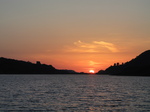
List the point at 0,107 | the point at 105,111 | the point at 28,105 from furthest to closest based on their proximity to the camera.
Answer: the point at 28,105 → the point at 0,107 → the point at 105,111

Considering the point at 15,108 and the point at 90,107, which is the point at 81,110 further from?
the point at 15,108

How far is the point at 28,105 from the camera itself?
4553 cm

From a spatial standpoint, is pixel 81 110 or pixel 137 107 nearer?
pixel 81 110

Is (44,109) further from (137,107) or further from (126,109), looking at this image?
(137,107)

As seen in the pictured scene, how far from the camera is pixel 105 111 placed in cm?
4016

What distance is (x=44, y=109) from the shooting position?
41.5 metres

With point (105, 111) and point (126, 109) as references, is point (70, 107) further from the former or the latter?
point (126, 109)

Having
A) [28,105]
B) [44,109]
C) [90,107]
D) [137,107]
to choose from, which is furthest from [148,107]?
[28,105]

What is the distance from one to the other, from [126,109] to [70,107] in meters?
10.2

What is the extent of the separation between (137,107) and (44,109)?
17.3 meters

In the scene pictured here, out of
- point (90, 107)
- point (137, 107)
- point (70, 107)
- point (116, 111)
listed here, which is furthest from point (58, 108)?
point (137, 107)

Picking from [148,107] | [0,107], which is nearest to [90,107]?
[148,107]

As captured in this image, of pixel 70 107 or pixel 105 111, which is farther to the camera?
pixel 70 107

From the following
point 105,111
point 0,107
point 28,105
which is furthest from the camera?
point 28,105
